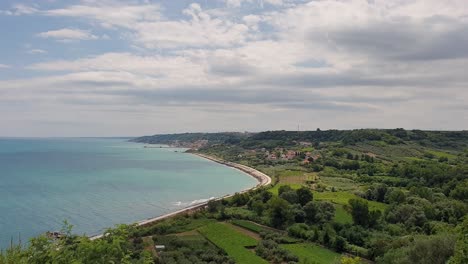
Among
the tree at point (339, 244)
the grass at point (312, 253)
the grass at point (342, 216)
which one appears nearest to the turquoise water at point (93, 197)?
the grass at point (312, 253)

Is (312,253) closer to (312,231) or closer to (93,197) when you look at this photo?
(312,231)

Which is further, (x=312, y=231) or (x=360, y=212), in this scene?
(x=360, y=212)

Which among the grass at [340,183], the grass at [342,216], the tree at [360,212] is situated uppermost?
the tree at [360,212]

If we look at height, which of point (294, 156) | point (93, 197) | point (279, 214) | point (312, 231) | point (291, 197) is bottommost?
point (93, 197)

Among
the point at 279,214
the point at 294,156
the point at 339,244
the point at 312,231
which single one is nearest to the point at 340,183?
the point at 279,214

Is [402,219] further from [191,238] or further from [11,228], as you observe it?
[11,228]

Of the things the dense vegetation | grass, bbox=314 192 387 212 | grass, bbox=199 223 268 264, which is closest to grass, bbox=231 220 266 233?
the dense vegetation

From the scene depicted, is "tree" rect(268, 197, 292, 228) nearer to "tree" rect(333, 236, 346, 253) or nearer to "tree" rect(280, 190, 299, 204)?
"tree" rect(280, 190, 299, 204)

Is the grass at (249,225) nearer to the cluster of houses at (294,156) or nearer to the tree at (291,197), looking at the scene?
the tree at (291,197)
